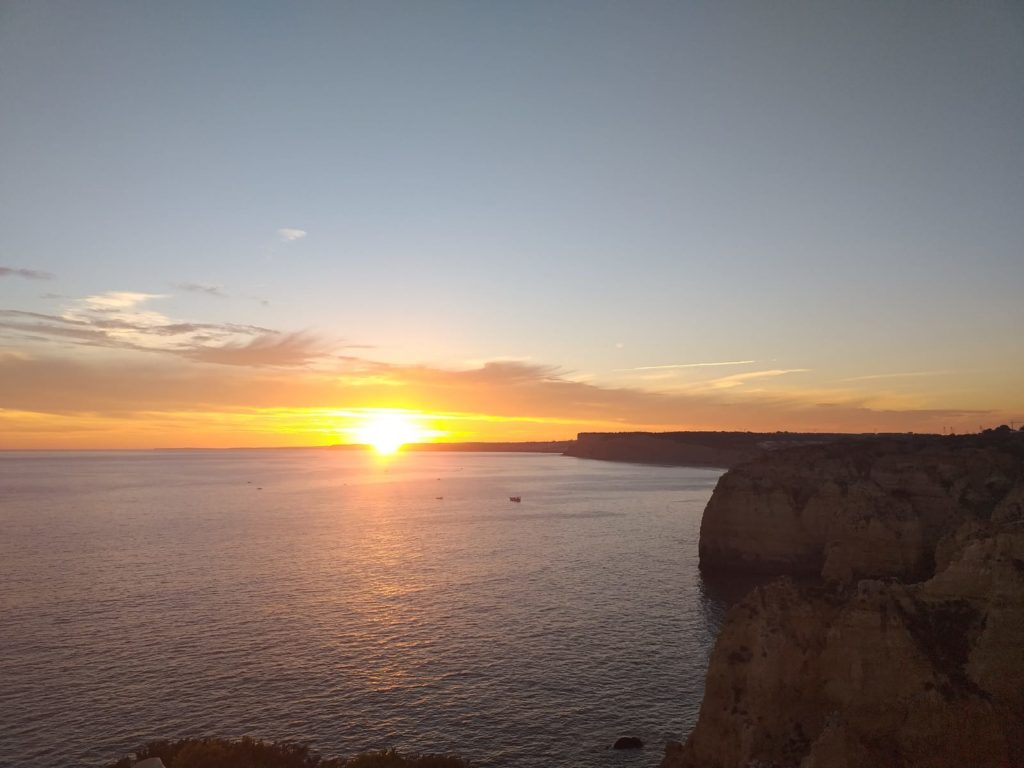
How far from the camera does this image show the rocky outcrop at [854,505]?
217ft

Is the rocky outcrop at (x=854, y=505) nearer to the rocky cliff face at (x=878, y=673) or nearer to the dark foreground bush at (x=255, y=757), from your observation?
the rocky cliff face at (x=878, y=673)

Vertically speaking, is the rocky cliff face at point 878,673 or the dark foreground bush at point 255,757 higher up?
the rocky cliff face at point 878,673

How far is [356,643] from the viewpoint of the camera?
176 ft

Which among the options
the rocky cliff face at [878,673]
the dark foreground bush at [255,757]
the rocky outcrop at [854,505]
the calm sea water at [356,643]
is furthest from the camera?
the rocky outcrop at [854,505]

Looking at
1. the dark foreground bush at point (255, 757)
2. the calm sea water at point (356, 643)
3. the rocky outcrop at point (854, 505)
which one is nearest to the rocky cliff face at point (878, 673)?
the calm sea water at point (356, 643)

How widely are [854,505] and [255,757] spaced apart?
65247mm

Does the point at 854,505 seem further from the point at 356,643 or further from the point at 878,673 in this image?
the point at 356,643

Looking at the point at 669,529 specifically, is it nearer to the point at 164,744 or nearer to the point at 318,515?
the point at 318,515

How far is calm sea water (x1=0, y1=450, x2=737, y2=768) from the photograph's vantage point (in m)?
37.7

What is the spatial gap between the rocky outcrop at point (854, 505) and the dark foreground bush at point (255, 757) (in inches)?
2026

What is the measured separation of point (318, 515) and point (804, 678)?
13881 cm

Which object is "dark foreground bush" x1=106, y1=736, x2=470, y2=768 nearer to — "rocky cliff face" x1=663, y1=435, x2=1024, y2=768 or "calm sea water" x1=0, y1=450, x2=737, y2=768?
"calm sea water" x1=0, y1=450, x2=737, y2=768

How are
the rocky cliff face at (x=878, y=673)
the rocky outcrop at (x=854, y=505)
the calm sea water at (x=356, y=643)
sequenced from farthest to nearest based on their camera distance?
1. the rocky outcrop at (x=854, y=505)
2. the calm sea water at (x=356, y=643)
3. the rocky cliff face at (x=878, y=673)

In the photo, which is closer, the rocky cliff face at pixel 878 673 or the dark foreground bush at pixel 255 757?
the rocky cliff face at pixel 878 673
